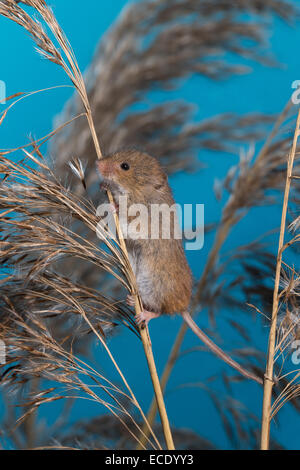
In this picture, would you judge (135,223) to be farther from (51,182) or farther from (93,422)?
(93,422)

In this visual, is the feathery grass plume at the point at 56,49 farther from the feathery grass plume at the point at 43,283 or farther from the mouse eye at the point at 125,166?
the mouse eye at the point at 125,166

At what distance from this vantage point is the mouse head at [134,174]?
1.96 meters

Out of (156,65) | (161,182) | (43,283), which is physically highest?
(156,65)

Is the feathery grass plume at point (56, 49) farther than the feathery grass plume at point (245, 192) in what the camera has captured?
No

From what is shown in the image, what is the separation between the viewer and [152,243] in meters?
1.93

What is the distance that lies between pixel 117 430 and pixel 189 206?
1.12 meters

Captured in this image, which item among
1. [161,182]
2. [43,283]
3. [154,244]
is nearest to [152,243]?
[154,244]

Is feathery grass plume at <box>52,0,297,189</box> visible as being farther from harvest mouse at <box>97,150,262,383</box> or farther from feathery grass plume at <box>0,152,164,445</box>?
feathery grass plume at <box>0,152,164,445</box>

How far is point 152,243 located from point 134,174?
278 mm

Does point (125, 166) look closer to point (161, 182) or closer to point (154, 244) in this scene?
point (161, 182)

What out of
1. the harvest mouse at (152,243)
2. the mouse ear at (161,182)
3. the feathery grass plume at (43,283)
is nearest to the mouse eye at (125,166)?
the harvest mouse at (152,243)

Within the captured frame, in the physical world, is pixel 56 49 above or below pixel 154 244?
above

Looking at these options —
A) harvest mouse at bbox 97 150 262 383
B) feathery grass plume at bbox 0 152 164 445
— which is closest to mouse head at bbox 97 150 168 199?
harvest mouse at bbox 97 150 262 383

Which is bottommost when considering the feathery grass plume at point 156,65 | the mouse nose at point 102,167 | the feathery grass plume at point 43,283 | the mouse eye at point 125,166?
the feathery grass plume at point 43,283
